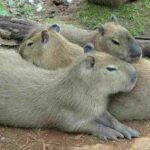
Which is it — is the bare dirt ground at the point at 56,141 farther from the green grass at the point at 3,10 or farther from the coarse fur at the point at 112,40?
the green grass at the point at 3,10

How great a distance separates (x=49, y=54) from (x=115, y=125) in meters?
1.39

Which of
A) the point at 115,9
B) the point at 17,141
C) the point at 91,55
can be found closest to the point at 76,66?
the point at 91,55

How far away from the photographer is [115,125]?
5809 mm

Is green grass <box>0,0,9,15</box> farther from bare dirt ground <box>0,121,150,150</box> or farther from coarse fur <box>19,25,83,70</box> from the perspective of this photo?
bare dirt ground <box>0,121,150,150</box>

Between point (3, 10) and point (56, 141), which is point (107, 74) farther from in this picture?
point (3, 10)

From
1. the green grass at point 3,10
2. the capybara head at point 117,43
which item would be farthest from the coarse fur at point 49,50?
the green grass at point 3,10

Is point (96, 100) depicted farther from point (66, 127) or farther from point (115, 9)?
point (115, 9)

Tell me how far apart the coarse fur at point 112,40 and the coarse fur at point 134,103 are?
2.08 feet

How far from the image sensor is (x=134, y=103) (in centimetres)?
600

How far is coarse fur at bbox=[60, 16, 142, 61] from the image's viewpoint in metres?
6.70

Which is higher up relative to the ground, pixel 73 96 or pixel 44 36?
pixel 44 36

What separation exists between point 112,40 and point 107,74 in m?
1.38

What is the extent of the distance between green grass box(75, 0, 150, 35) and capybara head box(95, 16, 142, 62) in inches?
73.1

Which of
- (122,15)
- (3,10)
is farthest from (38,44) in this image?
(122,15)
